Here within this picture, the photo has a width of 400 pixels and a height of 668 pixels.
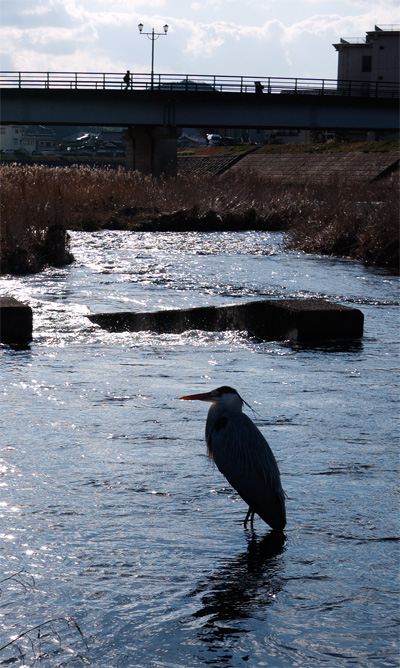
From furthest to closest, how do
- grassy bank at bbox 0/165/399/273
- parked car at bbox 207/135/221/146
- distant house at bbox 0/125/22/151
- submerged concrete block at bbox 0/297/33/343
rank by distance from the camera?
1. distant house at bbox 0/125/22/151
2. parked car at bbox 207/135/221/146
3. grassy bank at bbox 0/165/399/273
4. submerged concrete block at bbox 0/297/33/343

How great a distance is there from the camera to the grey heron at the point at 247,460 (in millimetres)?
5621

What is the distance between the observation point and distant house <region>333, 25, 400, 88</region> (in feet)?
327

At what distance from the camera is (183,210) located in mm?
33719

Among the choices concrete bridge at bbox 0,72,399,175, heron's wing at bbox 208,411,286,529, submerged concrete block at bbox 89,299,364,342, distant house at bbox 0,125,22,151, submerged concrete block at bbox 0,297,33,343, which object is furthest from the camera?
distant house at bbox 0,125,22,151

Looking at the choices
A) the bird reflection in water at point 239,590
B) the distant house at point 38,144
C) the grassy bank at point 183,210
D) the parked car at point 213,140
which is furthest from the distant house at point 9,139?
the bird reflection in water at point 239,590

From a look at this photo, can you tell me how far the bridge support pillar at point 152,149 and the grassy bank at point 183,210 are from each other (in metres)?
19.9

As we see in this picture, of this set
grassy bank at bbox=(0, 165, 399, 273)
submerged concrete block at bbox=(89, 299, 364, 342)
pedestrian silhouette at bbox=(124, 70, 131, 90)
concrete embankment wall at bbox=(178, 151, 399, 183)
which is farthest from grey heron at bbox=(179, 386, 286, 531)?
pedestrian silhouette at bbox=(124, 70, 131, 90)

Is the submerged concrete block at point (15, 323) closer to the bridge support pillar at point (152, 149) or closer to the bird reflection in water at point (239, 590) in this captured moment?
the bird reflection in water at point (239, 590)

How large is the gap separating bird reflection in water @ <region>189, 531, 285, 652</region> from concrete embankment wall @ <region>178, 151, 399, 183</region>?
160ft

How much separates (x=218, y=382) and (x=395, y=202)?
47.6ft

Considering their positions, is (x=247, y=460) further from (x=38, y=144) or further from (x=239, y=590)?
(x=38, y=144)

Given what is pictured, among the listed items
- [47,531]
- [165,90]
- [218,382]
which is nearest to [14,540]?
[47,531]

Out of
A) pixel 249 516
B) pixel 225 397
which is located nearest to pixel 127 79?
pixel 249 516

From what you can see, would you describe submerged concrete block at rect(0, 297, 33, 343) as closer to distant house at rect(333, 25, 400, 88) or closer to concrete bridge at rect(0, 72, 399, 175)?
concrete bridge at rect(0, 72, 399, 175)
